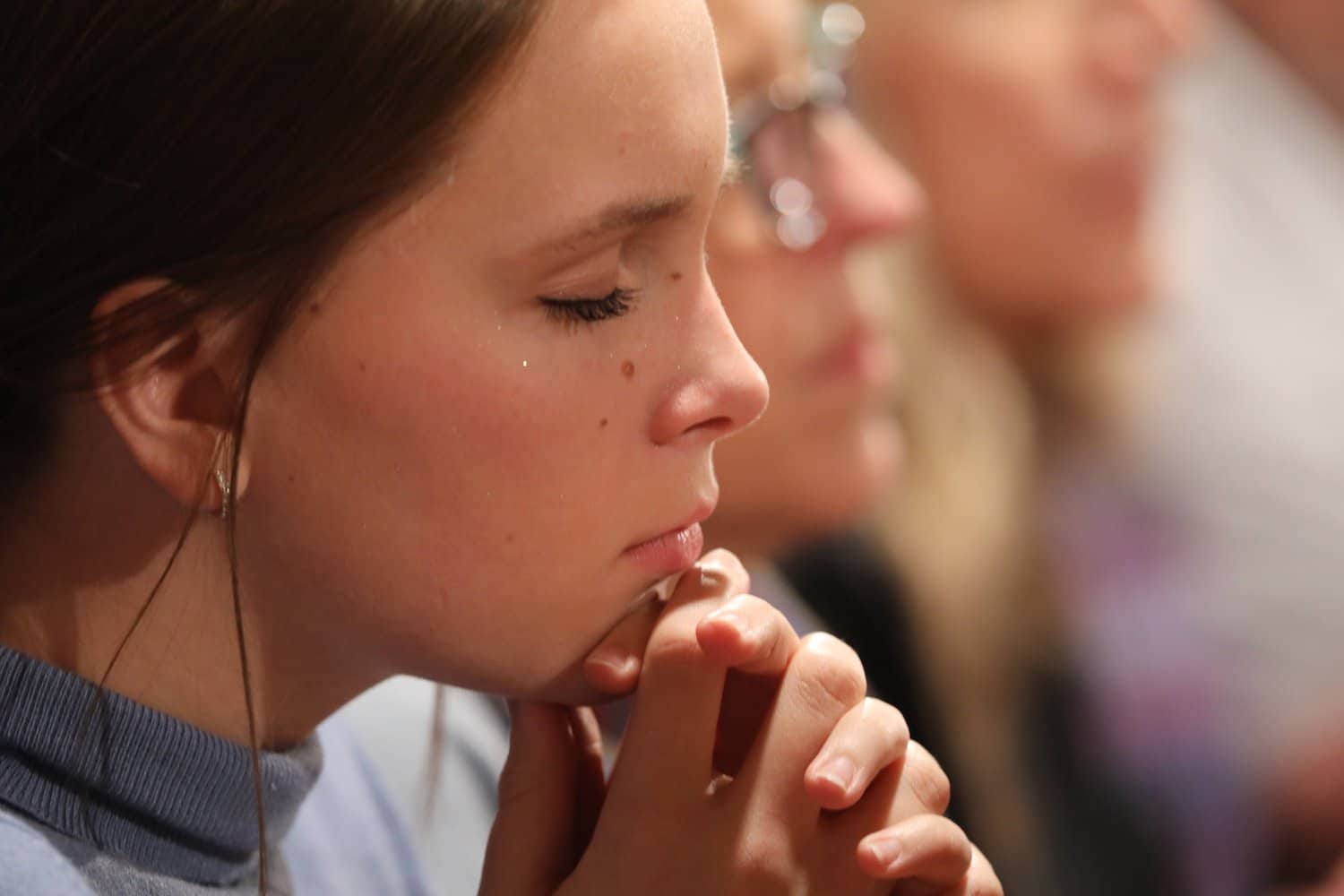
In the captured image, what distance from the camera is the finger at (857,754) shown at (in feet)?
2.34

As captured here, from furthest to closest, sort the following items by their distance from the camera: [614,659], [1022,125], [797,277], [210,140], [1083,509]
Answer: [1083,509]
[1022,125]
[797,277]
[614,659]
[210,140]

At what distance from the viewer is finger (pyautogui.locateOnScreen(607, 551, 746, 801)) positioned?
0.74 m

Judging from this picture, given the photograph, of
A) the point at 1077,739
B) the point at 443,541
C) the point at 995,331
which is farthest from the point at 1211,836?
the point at 443,541

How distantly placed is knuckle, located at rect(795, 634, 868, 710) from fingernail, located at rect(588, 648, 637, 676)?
0.27 ft

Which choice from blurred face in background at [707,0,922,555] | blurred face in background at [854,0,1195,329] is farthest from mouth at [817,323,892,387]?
blurred face in background at [854,0,1195,329]

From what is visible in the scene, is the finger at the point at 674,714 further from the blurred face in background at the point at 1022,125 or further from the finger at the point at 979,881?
the blurred face in background at the point at 1022,125

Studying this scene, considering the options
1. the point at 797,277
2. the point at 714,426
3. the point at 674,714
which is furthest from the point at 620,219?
the point at 797,277

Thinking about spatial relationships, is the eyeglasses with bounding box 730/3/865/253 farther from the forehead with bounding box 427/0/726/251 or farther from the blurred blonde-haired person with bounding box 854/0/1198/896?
the forehead with bounding box 427/0/726/251

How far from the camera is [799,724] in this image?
749mm

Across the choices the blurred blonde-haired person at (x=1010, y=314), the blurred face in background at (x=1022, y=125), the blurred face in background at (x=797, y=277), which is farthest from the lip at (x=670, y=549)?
the blurred face in background at (x=1022, y=125)

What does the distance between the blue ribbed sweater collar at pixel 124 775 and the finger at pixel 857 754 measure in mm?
251

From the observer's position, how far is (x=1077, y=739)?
1.72 meters

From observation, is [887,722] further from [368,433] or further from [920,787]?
[368,433]

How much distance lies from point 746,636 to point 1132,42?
4.24ft
